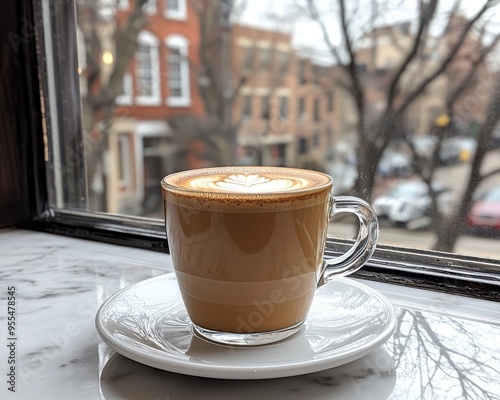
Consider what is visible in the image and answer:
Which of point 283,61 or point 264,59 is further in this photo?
point 264,59

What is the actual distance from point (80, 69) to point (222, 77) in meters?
1.80

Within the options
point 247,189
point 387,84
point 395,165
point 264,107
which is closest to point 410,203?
point 395,165

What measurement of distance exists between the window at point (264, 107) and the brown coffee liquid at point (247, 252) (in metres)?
1.57

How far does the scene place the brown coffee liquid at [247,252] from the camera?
40 centimetres

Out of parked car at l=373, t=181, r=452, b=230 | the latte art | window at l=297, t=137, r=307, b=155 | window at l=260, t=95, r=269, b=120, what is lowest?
window at l=297, t=137, r=307, b=155

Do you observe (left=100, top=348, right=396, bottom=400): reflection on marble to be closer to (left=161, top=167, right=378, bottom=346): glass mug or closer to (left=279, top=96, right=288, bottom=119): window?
(left=161, top=167, right=378, bottom=346): glass mug

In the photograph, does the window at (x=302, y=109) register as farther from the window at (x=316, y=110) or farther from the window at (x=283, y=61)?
A: the window at (x=283, y=61)

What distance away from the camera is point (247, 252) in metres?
0.40

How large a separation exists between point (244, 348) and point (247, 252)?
0.25 feet

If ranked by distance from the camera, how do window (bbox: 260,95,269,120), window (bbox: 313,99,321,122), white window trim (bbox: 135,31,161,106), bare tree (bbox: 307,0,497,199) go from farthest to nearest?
white window trim (bbox: 135,31,161,106), window (bbox: 260,95,269,120), window (bbox: 313,99,321,122), bare tree (bbox: 307,0,497,199)

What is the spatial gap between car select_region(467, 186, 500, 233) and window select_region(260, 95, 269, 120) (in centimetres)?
122

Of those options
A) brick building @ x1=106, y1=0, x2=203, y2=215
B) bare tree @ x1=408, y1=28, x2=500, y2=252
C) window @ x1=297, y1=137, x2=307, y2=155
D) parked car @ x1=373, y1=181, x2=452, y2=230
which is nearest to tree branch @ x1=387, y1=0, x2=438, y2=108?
bare tree @ x1=408, y1=28, x2=500, y2=252

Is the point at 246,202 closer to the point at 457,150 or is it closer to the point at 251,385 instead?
the point at 251,385

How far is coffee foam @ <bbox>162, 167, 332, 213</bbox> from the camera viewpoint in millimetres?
392
